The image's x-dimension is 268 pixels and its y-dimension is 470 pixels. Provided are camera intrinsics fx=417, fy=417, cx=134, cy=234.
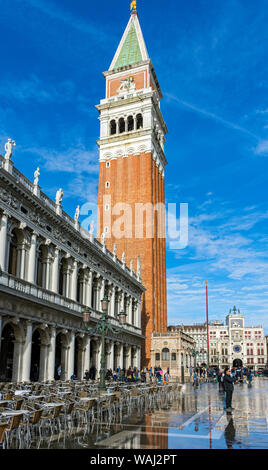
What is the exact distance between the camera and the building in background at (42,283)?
21375mm

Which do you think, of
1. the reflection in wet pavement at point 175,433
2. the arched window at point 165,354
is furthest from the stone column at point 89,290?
the arched window at point 165,354

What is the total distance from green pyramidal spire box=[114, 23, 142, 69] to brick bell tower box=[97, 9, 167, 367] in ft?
0.51

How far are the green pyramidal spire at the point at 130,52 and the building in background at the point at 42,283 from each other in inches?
1517

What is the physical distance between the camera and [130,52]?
64812mm

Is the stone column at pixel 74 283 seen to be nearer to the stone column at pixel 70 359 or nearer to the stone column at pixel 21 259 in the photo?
the stone column at pixel 70 359

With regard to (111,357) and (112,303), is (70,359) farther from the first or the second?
(112,303)

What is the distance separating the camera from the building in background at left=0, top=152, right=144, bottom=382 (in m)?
21.4

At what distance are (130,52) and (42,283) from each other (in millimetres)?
50391

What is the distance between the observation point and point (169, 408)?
669 inches

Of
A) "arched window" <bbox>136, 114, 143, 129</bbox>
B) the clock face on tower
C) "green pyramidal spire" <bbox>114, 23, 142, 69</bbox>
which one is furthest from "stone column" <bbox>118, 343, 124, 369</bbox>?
the clock face on tower

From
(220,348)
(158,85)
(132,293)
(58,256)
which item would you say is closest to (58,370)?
(58,256)

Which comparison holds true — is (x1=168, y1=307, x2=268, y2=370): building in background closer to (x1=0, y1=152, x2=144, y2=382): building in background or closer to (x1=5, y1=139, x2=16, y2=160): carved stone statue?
(x1=0, y1=152, x2=144, y2=382): building in background

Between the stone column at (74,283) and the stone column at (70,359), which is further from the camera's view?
the stone column at (74,283)

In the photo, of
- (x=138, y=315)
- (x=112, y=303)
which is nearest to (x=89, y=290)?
(x=112, y=303)
